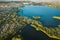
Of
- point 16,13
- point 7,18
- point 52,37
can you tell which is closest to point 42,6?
point 16,13

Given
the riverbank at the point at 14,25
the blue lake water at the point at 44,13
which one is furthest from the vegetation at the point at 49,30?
the blue lake water at the point at 44,13

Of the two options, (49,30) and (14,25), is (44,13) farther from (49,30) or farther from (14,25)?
(14,25)

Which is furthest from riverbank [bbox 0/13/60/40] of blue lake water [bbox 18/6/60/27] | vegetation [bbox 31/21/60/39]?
blue lake water [bbox 18/6/60/27]

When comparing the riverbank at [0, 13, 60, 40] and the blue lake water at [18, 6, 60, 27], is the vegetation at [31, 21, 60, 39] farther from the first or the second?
the blue lake water at [18, 6, 60, 27]

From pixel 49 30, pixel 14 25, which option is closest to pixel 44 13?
pixel 49 30

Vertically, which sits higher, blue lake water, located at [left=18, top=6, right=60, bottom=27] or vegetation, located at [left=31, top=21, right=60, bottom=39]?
blue lake water, located at [left=18, top=6, right=60, bottom=27]

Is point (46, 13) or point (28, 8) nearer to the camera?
point (46, 13)

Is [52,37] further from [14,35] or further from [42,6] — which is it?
[42,6]

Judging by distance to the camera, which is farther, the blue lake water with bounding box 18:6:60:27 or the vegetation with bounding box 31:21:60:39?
the blue lake water with bounding box 18:6:60:27
